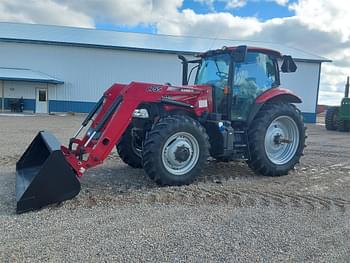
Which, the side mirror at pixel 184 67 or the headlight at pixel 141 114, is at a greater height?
the side mirror at pixel 184 67

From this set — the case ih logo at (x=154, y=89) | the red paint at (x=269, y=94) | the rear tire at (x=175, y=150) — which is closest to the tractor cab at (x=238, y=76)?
the red paint at (x=269, y=94)

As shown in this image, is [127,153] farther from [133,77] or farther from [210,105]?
[133,77]

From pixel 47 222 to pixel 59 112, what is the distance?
2653cm

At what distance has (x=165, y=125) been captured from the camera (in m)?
5.62

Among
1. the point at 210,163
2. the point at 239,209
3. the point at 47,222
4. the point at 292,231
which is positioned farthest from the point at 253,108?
the point at 47,222

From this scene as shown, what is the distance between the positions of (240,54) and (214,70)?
2.89 feet

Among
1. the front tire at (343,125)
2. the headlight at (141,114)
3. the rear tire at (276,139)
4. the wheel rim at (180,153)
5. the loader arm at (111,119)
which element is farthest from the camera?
the front tire at (343,125)

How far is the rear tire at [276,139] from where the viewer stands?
263 inches

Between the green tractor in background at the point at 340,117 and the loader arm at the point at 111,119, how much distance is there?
1684 cm

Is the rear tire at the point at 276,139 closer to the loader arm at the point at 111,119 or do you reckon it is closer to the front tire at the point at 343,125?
the loader arm at the point at 111,119

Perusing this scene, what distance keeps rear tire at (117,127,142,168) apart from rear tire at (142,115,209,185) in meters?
1.44

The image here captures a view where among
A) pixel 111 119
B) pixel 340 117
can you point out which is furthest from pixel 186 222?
pixel 340 117

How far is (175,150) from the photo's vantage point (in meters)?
5.76

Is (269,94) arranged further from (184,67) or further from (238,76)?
(184,67)
